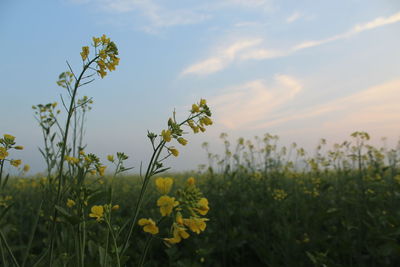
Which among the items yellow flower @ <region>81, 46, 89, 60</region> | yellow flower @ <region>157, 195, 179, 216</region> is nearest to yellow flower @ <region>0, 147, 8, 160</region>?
yellow flower @ <region>81, 46, 89, 60</region>

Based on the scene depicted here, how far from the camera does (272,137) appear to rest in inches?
251

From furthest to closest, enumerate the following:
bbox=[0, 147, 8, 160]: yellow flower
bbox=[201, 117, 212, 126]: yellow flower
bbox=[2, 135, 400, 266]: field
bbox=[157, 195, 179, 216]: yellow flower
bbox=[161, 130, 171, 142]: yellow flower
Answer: bbox=[2, 135, 400, 266]: field → bbox=[0, 147, 8, 160]: yellow flower → bbox=[201, 117, 212, 126]: yellow flower → bbox=[161, 130, 171, 142]: yellow flower → bbox=[157, 195, 179, 216]: yellow flower

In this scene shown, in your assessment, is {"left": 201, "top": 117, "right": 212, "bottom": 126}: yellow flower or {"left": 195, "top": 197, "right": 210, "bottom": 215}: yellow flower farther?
{"left": 201, "top": 117, "right": 212, "bottom": 126}: yellow flower

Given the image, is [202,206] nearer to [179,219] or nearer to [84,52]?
[179,219]

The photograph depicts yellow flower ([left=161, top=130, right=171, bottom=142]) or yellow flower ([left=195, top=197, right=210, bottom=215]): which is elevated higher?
yellow flower ([left=161, top=130, right=171, bottom=142])

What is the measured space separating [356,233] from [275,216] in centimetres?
98

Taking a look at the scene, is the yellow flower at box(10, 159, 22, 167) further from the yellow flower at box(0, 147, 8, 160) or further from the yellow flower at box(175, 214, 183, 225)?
the yellow flower at box(175, 214, 183, 225)

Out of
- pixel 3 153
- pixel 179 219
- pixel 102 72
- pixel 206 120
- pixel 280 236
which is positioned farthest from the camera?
pixel 280 236

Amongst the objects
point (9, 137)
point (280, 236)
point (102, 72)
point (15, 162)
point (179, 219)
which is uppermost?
point (102, 72)

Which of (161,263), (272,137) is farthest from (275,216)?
(272,137)

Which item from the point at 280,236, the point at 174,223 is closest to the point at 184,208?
the point at 174,223

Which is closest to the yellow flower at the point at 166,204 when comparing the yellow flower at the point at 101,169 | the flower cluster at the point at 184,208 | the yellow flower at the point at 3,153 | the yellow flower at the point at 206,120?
the flower cluster at the point at 184,208

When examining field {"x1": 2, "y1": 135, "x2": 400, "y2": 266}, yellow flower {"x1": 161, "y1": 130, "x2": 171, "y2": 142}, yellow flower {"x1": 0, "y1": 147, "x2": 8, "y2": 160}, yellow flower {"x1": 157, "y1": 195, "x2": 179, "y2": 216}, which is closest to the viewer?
yellow flower {"x1": 157, "y1": 195, "x2": 179, "y2": 216}

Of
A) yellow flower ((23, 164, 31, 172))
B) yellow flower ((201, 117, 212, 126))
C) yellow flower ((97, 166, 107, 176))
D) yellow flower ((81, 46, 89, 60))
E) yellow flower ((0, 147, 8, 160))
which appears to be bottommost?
yellow flower ((97, 166, 107, 176))
